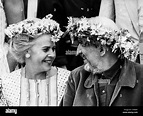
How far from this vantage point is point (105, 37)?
5.97 meters

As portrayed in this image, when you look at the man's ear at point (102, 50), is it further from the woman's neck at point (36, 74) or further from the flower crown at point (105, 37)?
the woman's neck at point (36, 74)

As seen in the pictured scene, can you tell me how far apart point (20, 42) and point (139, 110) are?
1.71 metres

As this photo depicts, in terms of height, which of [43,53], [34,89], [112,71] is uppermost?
[43,53]

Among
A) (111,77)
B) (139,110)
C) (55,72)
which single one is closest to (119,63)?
(111,77)

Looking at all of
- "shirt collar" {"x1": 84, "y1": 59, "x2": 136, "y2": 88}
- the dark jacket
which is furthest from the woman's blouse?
"shirt collar" {"x1": 84, "y1": 59, "x2": 136, "y2": 88}

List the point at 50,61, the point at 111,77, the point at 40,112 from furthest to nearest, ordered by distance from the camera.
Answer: the point at 50,61, the point at 111,77, the point at 40,112

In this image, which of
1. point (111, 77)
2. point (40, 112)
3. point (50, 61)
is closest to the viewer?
point (40, 112)

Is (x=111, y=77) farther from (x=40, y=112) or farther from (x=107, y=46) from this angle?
(x=40, y=112)

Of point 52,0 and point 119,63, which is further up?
point 52,0

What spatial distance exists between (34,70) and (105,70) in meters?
1.00

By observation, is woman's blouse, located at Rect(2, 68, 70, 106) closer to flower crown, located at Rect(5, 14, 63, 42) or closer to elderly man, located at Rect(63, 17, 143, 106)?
flower crown, located at Rect(5, 14, 63, 42)

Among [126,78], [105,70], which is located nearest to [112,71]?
[105,70]

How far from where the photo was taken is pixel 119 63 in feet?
19.8

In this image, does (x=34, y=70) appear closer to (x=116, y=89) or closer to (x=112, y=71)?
(x=112, y=71)
